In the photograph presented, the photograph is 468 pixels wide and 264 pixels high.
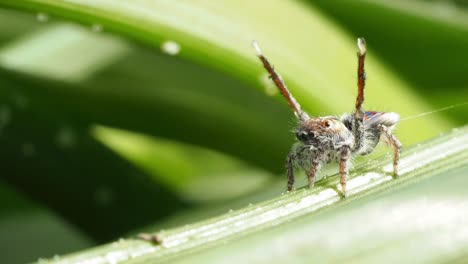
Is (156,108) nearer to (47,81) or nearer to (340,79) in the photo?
Answer: (47,81)

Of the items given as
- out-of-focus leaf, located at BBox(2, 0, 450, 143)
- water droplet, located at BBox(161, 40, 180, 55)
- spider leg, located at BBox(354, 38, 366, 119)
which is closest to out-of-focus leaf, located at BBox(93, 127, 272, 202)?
out-of-focus leaf, located at BBox(2, 0, 450, 143)

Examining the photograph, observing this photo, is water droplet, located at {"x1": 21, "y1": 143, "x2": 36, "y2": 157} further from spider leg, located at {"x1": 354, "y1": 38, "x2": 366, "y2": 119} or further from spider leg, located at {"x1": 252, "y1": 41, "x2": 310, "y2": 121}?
spider leg, located at {"x1": 354, "y1": 38, "x2": 366, "y2": 119}

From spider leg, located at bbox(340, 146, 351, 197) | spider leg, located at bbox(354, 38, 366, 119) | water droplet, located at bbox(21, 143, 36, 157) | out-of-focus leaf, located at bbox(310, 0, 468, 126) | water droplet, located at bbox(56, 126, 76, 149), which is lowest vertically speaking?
spider leg, located at bbox(340, 146, 351, 197)

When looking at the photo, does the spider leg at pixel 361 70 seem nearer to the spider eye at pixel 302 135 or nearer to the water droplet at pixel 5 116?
the spider eye at pixel 302 135

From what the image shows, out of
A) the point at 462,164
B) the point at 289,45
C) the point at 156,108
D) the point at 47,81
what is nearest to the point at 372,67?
the point at 289,45

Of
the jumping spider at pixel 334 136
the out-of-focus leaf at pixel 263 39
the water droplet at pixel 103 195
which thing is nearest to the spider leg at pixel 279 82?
the jumping spider at pixel 334 136

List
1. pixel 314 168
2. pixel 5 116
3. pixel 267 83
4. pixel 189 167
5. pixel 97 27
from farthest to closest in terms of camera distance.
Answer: pixel 189 167 < pixel 5 116 < pixel 267 83 < pixel 97 27 < pixel 314 168

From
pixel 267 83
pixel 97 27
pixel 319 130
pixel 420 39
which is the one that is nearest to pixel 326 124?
pixel 319 130

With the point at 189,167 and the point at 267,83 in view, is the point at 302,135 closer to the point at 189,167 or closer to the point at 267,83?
the point at 267,83
